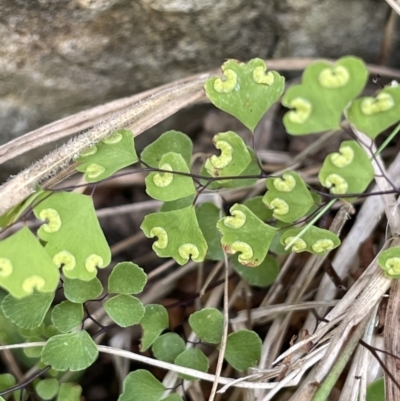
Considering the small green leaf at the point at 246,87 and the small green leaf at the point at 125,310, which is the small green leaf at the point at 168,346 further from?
the small green leaf at the point at 246,87

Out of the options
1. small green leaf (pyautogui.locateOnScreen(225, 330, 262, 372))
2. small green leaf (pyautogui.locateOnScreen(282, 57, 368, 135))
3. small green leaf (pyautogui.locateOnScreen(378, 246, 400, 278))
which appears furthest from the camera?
small green leaf (pyautogui.locateOnScreen(225, 330, 262, 372))

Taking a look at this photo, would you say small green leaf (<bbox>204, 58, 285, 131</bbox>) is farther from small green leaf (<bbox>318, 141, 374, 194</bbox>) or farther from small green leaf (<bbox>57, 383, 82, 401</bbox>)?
small green leaf (<bbox>57, 383, 82, 401</bbox>)

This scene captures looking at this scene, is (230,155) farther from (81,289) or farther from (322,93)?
(81,289)

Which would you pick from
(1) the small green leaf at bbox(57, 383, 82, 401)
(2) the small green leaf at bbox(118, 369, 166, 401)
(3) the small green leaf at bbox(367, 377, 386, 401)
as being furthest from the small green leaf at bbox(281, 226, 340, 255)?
(1) the small green leaf at bbox(57, 383, 82, 401)

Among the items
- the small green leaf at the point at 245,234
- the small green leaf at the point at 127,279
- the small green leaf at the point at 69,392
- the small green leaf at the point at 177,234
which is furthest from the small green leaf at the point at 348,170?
the small green leaf at the point at 69,392

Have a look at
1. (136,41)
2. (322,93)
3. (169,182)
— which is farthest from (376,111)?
(136,41)

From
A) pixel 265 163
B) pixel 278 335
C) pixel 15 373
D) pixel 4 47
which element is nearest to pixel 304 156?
pixel 265 163
